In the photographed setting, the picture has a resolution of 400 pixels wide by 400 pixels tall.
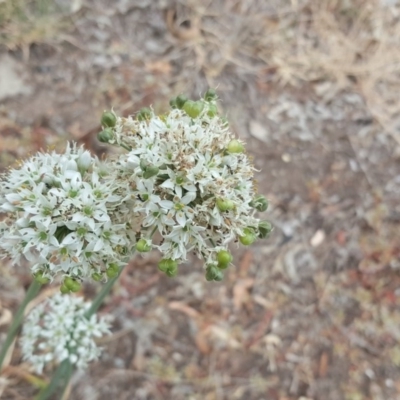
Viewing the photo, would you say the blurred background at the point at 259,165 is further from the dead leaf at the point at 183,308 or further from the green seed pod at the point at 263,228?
the green seed pod at the point at 263,228

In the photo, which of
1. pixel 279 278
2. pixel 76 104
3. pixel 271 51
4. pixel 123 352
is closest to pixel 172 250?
pixel 123 352

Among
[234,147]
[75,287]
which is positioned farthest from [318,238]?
[75,287]

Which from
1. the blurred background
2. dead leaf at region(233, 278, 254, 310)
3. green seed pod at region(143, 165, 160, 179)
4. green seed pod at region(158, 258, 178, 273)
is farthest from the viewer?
dead leaf at region(233, 278, 254, 310)

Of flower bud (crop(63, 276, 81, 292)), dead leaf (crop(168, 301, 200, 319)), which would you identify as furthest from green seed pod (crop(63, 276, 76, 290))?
dead leaf (crop(168, 301, 200, 319))

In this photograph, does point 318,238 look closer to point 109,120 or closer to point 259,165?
point 259,165

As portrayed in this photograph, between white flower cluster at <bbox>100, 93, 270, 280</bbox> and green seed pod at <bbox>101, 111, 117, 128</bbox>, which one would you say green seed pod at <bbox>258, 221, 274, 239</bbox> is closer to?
white flower cluster at <bbox>100, 93, 270, 280</bbox>

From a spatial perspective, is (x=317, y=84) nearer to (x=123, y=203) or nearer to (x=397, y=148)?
(x=397, y=148)
